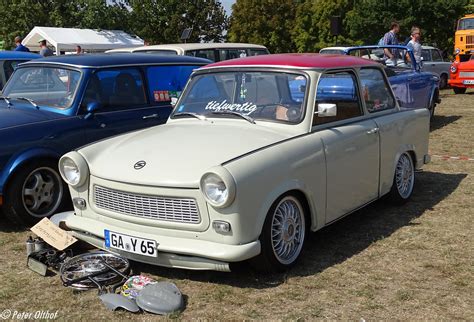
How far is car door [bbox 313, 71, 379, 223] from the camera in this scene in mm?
4539

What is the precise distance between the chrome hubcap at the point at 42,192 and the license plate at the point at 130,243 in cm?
172

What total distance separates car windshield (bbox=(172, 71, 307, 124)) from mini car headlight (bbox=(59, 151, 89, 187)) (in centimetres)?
116

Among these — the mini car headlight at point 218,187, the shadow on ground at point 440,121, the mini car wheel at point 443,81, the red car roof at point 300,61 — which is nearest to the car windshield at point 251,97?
the red car roof at point 300,61

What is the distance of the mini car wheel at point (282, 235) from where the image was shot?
3.87 metres

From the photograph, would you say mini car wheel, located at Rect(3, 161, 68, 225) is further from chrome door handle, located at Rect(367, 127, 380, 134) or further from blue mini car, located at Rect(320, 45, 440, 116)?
blue mini car, located at Rect(320, 45, 440, 116)

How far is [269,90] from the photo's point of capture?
470cm

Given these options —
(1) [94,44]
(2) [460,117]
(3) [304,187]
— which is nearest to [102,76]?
(3) [304,187]

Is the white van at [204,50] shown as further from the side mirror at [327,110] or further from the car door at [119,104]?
the side mirror at [327,110]

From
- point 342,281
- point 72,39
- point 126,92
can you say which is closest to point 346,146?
point 342,281

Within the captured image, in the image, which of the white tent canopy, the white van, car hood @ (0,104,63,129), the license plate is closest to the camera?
the license plate

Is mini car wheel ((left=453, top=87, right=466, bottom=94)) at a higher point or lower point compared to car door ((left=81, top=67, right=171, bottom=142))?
lower

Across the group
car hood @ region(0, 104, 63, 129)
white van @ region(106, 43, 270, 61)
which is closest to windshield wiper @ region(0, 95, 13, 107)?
car hood @ region(0, 104, 63, 129)

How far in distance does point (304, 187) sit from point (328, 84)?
1.12 m

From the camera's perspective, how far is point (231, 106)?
4852 millimetres
